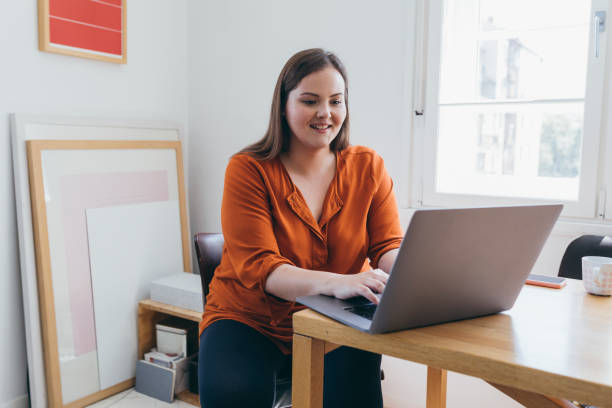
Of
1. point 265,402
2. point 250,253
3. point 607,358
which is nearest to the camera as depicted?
point 607,358

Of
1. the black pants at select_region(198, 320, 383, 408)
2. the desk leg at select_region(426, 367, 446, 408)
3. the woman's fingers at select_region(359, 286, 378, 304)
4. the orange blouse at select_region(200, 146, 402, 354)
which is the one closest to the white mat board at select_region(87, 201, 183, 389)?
the orange blouse at select_region(200, 146, 402, 354)

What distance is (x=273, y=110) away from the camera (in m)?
1.64

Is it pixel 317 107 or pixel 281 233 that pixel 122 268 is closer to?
pixel 281 233

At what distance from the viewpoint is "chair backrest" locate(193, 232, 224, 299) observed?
168 cm

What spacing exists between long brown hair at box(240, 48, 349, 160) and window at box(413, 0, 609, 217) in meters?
0.73

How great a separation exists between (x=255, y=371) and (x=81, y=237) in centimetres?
130

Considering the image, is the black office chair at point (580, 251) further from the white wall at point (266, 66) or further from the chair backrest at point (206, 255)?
the chair backrest at point (206, 255)

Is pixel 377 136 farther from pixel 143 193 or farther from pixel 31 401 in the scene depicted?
pixel 31 401

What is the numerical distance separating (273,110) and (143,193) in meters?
1.16

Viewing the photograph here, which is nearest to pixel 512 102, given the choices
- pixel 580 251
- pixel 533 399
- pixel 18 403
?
pixel 580 251

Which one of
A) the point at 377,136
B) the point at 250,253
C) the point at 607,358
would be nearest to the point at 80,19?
the point at 377,136

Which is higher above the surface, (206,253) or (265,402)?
(206,253)

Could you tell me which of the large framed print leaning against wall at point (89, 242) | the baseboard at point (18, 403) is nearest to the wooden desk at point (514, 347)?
the large framed print leaning against wall at point (89, 242)

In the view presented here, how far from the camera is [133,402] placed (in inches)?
93.0
